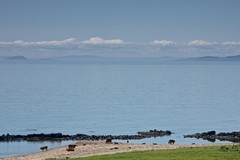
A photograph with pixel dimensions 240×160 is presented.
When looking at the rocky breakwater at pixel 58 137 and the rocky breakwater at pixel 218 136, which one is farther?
the rocky breakwater at pixel 58 137

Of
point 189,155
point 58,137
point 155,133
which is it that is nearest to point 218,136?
point 155,133

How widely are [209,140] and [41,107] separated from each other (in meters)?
64.8

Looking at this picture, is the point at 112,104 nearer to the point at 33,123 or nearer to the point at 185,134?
the point at 33,123

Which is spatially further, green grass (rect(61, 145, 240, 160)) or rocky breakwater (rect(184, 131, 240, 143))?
rocky breakwater (rect(184, 131, 240, 143))

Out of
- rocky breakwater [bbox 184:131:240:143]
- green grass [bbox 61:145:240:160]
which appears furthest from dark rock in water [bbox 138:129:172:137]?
green grass [bbox 61:145:240:160]

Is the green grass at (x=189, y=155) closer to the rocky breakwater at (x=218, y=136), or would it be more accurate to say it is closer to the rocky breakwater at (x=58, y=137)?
the rocky breakwater at (x=218, y=136)

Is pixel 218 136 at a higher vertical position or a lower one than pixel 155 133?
lower

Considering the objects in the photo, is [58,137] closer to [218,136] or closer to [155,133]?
[155,133]

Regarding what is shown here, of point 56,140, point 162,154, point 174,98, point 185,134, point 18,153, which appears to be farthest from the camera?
point 174,98

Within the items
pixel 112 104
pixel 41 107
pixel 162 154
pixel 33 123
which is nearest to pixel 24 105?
pixel 41 107

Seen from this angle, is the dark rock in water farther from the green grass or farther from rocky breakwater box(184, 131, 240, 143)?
the green grass

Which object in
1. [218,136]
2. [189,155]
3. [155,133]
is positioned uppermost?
[189,155]

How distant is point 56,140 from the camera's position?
79.8 meters


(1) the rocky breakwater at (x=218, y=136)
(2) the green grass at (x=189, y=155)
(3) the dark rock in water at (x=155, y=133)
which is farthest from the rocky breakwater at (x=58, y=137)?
(2) the green grass at (x=189, y=155)
